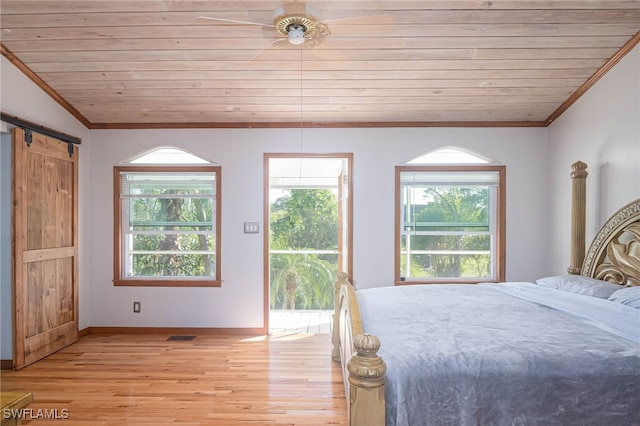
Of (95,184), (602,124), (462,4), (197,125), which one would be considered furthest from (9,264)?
(602,124)

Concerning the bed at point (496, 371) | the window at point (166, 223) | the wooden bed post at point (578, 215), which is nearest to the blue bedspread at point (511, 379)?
the bed at point (496, 371)

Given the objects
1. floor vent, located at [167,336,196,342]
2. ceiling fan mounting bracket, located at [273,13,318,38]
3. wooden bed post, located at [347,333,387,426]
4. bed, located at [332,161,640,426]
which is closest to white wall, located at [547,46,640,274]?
bed, located at [332,161,640,426]

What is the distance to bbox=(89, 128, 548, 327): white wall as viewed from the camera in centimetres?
424

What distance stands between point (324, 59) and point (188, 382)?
2.74 metres

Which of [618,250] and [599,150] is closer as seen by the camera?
[618,250]

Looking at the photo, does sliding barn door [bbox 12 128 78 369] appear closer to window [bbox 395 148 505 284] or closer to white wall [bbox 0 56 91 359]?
white wall [bbox 0 56 91 359]

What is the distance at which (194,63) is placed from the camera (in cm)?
325

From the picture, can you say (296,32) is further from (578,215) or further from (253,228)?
(578,215)

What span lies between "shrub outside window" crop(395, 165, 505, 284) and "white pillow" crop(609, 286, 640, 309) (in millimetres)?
1840

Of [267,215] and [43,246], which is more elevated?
[267,215]

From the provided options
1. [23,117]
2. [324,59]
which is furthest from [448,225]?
[23,117]

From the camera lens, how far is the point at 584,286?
8.94 ft

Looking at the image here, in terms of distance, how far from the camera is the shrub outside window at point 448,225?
4305 mm

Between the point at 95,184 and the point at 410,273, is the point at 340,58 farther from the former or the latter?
the point at 95,184
